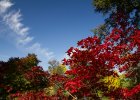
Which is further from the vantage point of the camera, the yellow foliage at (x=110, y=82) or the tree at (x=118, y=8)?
the tree at (x=118, y=8)

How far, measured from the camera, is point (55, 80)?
1183cm

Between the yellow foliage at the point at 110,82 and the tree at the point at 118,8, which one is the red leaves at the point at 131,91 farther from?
the tree at the point at 118,8

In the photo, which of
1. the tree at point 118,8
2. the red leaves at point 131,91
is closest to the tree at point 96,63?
the red leaves at point 131,91

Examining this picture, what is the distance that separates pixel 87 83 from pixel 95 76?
48 cm

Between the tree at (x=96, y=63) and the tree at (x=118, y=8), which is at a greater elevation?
the tree at (x=118, y=8)

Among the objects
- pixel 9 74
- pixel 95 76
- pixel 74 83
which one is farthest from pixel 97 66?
pixel 9 74

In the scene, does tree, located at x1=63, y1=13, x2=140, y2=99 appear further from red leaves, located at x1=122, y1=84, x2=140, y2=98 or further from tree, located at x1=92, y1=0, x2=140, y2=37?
tree, located at x1=92, y1=0, x2=140, y2=37

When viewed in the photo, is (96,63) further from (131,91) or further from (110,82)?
(110,82)

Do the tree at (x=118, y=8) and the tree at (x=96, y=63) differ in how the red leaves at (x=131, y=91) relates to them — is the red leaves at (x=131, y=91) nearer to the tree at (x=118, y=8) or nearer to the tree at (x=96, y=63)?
the tree at (x=96, y=63)

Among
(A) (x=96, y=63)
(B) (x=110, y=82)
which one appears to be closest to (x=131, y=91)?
(A) (x=96, y=63)

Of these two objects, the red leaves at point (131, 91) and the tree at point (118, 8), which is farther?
the tree at point (118, 8)

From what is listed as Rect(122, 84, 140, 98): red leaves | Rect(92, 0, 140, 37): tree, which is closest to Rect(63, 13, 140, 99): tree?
Rect(122, 84, 140, 98): red leaves

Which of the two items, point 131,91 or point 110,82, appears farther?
point 110,82

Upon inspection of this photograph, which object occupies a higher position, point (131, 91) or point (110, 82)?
point (110, 82)
